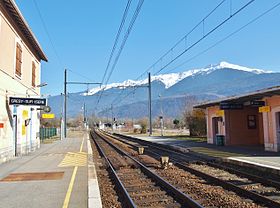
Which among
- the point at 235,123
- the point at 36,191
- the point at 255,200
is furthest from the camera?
the point at 235,123

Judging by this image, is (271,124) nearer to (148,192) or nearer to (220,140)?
(220,140)

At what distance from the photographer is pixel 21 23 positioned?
17922mm

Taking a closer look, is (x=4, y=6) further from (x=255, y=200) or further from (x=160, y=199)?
(x=255, y=200)

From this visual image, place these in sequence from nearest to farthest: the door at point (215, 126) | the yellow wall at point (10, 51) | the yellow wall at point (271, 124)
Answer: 1. the yellow wall at point (10, 51)
2. the yellow wall at point (271, 124)
3. the door at point (215, 126)

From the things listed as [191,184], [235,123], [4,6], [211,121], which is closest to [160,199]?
[191,184]

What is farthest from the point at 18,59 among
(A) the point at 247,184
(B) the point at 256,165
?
(A) the point at 247,184

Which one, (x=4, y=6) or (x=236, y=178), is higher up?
(x=4, y=6)

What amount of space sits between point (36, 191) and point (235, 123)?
68.1ft

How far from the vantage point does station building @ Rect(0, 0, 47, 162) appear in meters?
15.4

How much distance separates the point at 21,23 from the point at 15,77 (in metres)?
2.90

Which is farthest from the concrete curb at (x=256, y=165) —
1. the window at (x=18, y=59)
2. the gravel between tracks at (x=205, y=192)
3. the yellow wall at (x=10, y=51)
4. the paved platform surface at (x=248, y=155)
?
the window at (x=18, y=59)

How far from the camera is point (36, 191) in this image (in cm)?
928

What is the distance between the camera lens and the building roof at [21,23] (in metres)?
15.2

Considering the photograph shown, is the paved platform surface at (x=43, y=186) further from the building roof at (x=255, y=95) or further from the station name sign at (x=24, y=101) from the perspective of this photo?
the building roof at (x=255, y=95)
